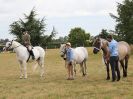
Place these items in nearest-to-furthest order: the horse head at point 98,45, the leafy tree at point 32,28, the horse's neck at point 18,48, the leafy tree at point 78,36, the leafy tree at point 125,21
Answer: the horse head at point 98,45 < the horse's neck at point 18,48 < the leafy tree at point 125,21 < the leafy tree at point 32,28 < the leafy tree at point 78,36

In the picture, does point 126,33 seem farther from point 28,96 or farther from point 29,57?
point 28,96

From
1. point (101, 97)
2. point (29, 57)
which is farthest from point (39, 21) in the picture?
point (101, 97)

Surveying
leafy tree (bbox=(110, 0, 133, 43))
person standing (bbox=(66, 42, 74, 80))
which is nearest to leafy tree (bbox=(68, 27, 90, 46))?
leafy tree (bbox=(110, 0, 133, 43))

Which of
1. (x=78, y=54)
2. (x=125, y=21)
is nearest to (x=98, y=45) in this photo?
(x=78, y=54)

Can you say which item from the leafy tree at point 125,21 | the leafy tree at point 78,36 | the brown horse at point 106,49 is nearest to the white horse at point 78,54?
the brown horse at point 106,49

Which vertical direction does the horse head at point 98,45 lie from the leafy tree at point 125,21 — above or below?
below

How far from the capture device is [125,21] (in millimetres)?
51531

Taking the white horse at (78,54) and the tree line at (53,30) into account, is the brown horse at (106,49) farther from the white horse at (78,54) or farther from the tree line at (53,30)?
the tree line at (53,30)

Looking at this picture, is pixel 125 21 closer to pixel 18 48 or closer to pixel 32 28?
pixel 32 28

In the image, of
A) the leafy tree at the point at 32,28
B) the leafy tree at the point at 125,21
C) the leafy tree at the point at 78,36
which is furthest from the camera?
the leafy tree at the point at 78,36

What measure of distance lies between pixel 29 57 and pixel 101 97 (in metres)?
9.56

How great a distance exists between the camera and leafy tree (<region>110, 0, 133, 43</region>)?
4978 centimetres

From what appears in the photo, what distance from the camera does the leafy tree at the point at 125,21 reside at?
49784mm

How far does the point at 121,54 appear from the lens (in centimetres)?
2000
